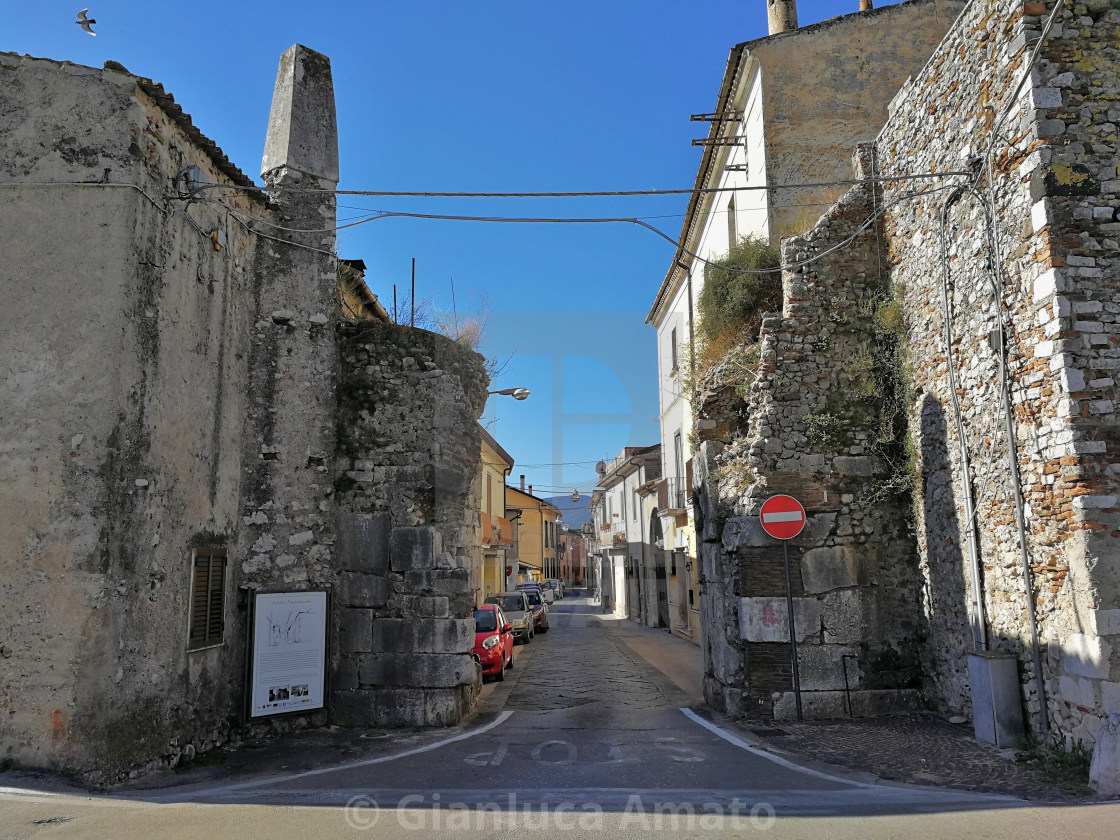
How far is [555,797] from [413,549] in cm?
407

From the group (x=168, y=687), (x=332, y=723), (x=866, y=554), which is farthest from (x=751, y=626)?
(x=168, y=687)

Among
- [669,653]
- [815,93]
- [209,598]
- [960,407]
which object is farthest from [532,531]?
[960,407]

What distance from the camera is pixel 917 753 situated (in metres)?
7.25

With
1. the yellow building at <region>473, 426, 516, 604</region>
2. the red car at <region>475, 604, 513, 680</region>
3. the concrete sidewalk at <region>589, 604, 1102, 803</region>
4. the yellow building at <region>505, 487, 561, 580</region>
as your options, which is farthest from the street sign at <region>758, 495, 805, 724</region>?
the yellow building at <region>505, 487, 561, 580</region>

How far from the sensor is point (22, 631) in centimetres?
654

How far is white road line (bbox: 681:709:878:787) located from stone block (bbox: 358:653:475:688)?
9.48 ft

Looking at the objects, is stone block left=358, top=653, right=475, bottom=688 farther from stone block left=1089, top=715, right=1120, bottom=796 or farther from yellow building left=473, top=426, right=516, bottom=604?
yellow building left=473, top=426, right=516, bottom=604

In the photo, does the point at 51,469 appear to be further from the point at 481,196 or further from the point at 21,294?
the point at 481,196

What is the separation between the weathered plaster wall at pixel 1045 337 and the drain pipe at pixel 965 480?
0.07 m

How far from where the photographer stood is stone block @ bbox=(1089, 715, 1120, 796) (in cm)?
555

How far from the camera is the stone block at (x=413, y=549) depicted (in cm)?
949

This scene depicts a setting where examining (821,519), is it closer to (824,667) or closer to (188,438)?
(824,667)

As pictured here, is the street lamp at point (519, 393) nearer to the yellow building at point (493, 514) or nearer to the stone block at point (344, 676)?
the stone block at point (344, 676)

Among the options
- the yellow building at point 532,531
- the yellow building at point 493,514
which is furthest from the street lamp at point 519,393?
the yellow building at point 532,531
